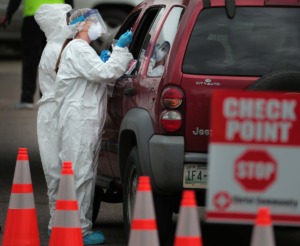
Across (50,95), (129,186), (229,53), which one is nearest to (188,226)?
(229,53)

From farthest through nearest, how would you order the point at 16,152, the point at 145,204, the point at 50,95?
the point at 16,152 < the point at 50,95 < the point at 145,204

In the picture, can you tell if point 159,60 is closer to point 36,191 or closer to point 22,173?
point 22,173

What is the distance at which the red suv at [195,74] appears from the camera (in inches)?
330

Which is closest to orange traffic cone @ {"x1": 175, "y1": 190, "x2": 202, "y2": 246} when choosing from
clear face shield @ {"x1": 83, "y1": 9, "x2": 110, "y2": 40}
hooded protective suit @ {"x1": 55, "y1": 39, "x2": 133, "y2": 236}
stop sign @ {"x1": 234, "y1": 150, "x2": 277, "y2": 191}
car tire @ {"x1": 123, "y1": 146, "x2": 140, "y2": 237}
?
stop sign @ {"x1": 234, "y1": 150, "x2": 277, "y2": 191}

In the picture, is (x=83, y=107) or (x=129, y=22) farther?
(x=129, y=22)

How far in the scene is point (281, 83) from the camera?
8234 mm

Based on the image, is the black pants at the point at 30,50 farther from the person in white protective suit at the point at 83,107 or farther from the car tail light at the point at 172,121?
the car tail light at the point at 172,121

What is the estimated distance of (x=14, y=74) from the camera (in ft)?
72.6

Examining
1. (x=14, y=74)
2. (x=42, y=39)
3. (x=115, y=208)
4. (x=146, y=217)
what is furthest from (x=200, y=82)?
(x=14, y=74)

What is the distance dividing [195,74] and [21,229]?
160cm

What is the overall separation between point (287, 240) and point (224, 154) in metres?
3.79

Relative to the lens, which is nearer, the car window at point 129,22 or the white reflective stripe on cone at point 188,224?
the white reflective stripe on cone at point 188,224

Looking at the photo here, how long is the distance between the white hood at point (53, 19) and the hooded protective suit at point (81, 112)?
837mm

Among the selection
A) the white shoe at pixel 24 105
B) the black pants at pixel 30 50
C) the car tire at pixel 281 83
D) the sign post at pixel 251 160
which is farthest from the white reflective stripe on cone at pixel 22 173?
the white shoe at pixel 24 105
